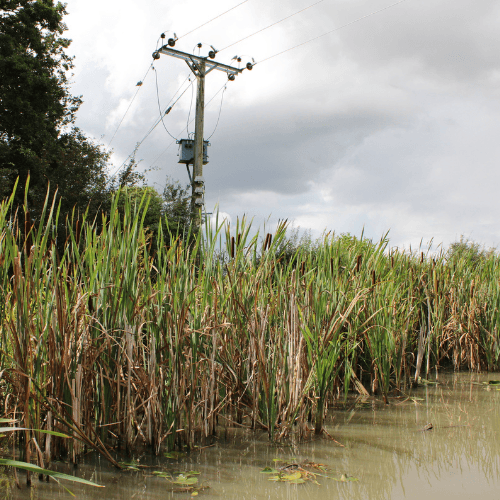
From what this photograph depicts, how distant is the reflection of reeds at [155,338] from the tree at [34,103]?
12932mm

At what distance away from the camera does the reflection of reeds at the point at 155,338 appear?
2.21 m

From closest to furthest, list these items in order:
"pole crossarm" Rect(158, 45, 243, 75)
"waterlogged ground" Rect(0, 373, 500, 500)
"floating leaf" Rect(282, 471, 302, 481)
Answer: "waterlogged ground" Rect(0, 373, 500, 500)
"floating leaf" Rect(282, 471, 302, 481)
"pole crossarm" Rect(158, 45, 243, 75)

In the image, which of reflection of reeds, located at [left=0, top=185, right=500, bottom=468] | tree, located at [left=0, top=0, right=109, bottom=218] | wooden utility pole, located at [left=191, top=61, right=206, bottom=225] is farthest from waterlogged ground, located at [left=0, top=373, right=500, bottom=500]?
tree, located at [left=0, top=0, right=109, bottom=218]

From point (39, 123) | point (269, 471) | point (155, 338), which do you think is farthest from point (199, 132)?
point (269, 471)

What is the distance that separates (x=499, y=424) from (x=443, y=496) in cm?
148

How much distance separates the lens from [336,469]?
2.47m

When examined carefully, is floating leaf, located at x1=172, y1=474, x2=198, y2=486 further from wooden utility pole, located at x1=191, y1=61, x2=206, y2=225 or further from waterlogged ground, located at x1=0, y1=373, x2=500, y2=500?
wooden utility pole, located at x1=191, y1=61, x2=206, y2=225

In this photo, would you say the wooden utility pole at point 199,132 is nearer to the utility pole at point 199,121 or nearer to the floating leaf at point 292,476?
the utility pole at point 199,121

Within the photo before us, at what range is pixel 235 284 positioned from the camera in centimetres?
308

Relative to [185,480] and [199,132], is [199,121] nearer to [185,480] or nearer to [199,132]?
[199,132]

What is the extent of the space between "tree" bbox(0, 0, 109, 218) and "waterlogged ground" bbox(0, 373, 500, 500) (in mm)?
13597

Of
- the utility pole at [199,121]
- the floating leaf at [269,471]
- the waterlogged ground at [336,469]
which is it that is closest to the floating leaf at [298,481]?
the waterlogged ground at [336,469]

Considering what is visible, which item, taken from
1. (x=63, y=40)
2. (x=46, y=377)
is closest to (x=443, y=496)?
(x=46, y=377)

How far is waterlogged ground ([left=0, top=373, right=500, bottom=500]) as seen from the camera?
218cm
